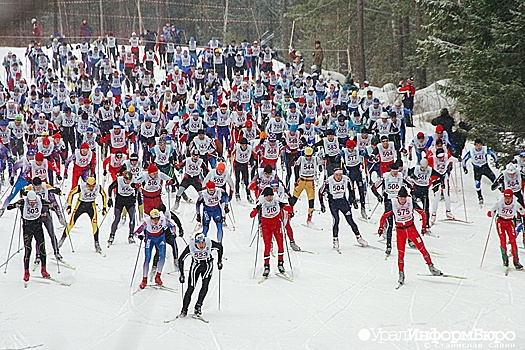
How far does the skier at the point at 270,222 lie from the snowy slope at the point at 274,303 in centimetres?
39

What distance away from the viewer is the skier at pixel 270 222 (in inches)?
455

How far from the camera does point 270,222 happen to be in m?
11.6

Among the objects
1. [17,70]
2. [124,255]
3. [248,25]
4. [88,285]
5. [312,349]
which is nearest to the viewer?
[312,349]

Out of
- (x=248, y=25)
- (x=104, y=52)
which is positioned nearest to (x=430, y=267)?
(x=104, y=52)

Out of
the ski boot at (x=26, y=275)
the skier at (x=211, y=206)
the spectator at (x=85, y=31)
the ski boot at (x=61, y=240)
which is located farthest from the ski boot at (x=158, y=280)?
the spectator at (x=85, y=31)

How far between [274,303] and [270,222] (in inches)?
74.1

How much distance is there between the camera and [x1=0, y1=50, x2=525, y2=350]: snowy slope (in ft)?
28.6

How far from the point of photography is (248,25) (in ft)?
163

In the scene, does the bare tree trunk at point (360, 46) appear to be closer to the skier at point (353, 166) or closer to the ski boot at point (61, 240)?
the skier at point (353, 166)

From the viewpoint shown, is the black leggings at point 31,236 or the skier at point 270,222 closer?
the black leggings at point 31,236

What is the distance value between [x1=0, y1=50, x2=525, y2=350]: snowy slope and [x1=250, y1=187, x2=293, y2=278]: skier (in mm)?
393

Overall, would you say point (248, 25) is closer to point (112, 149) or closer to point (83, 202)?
point (112, 149)

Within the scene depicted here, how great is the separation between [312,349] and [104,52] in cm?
2574

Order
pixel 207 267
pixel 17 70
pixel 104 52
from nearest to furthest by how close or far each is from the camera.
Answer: pixel 207 267 → pixel 17 70 → pixel 104 52
